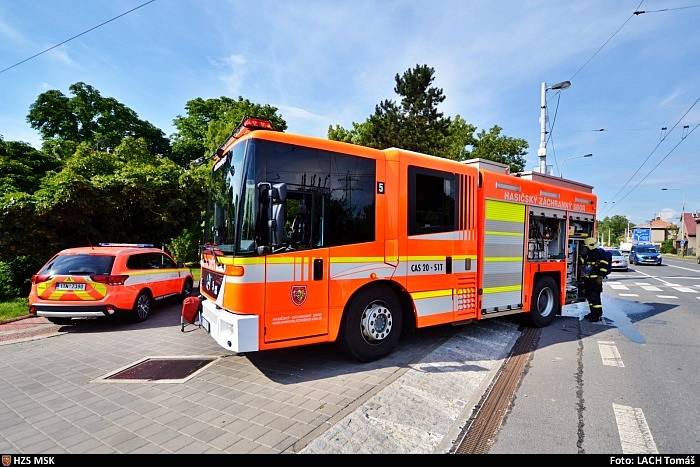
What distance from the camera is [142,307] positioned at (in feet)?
27.0

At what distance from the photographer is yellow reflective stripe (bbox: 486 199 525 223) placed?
660 centimetres

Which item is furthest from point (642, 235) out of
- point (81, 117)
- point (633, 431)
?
point (81, 117)

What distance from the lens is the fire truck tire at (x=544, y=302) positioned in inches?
307

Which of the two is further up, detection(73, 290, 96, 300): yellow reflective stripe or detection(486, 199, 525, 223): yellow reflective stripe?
detection(486, 199, 525, 223): yellow reflective stripe

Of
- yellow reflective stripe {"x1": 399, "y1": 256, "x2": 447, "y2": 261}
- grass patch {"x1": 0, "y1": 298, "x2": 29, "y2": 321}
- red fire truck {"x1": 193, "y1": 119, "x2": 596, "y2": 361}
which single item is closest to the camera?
red fire truck {"x1": 193, "y1": 119, "x2": 596, "y2": 361}

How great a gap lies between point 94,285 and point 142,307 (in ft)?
4.32

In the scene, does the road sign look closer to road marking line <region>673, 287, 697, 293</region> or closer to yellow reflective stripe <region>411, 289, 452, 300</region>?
road marking line <region>673, 287, 697, 293</region>

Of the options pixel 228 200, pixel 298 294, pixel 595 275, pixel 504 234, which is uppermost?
pixel 228 200

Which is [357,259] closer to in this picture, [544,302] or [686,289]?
[544,302]

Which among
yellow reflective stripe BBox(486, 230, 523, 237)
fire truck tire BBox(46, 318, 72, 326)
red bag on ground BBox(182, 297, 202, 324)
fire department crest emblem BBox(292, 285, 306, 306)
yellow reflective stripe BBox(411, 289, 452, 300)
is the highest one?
yellow reflective stripe BBox(486, 230, 523, 237)

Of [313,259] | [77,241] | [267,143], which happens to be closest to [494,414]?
[313,259]

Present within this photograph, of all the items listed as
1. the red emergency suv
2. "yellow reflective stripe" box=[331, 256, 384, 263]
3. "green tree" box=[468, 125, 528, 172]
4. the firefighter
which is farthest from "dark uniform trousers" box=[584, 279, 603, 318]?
"green tree" box=[468, 125, 528, 172]

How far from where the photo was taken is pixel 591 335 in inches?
296
